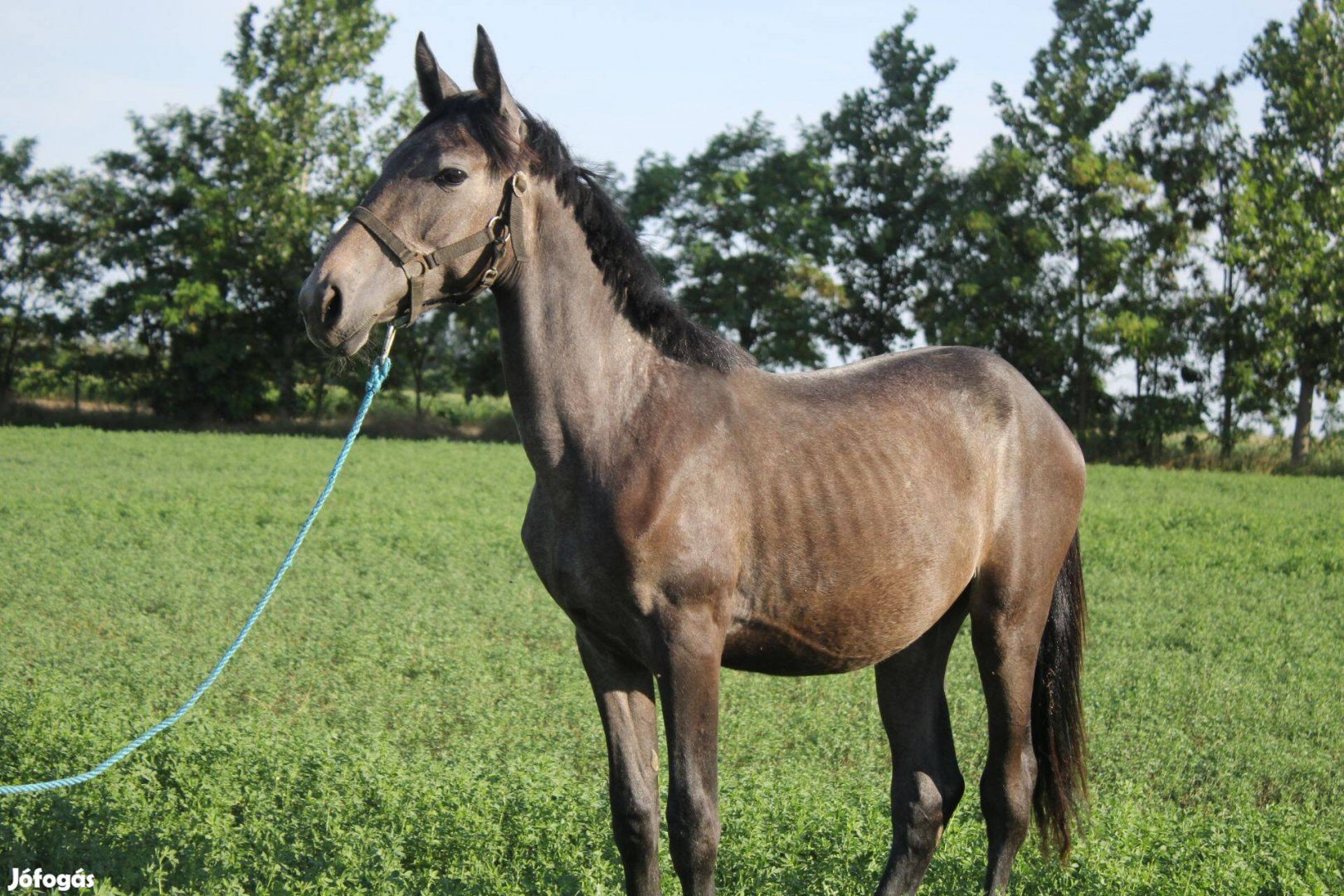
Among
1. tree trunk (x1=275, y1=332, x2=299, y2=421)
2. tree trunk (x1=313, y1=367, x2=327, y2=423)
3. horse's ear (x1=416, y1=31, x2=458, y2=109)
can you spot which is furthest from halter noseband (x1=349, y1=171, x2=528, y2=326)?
tree trunk (x1=275, y1=332, x2=299, y2=421)

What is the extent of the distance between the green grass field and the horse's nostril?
2.15 meters

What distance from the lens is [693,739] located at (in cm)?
294

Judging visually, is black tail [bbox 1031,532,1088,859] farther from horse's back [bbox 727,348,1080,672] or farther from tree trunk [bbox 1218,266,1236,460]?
tree trunk [bbox 1218,266,1236,460]

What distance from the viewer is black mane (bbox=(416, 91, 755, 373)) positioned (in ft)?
9.52

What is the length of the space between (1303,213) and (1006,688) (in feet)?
98.0

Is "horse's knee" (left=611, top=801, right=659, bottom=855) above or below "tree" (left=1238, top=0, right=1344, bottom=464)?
below

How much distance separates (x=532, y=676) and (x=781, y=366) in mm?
28590

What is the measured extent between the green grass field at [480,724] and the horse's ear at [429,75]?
2.58 m

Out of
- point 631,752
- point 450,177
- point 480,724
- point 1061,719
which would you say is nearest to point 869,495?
point 631,752

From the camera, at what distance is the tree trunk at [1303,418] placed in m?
28.3

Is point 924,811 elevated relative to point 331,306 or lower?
lower

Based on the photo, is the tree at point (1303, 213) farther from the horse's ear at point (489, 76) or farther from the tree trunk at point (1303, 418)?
the horse's ear at point (489, 76)

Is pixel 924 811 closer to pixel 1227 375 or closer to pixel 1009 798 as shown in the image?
pixel 1009 798

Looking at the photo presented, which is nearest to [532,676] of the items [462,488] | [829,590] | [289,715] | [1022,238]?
[289,715]
